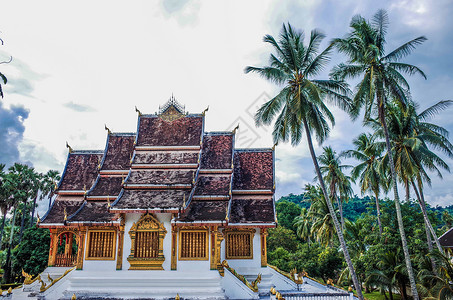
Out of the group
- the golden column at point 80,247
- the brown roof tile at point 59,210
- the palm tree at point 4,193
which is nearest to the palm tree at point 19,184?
the palm tree at point 4,193

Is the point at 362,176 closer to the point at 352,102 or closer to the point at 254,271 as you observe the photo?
the point at 352,102

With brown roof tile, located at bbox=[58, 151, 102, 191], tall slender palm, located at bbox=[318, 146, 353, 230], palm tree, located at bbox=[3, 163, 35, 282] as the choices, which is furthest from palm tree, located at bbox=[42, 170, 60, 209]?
tall slender palm, located at bbox=[318, 146, 353, 230]

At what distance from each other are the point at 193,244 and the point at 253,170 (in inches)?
251

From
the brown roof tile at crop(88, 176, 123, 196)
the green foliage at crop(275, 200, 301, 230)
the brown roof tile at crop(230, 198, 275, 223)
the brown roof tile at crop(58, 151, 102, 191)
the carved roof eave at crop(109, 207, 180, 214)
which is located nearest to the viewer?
the carved roof eave at crop(109, 207, 180, 214)

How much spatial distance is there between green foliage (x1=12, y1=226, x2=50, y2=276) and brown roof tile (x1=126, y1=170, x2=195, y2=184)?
449 inches

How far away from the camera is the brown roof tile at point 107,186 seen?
58.7 ft

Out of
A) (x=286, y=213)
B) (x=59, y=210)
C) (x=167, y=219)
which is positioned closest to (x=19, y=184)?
(x=59, y=210)

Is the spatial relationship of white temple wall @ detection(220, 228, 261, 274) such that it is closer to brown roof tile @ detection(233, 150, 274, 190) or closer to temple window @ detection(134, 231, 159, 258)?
brown roof tile @ detection(233, 150, 274, 190)

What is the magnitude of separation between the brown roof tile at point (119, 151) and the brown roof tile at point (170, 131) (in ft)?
3.51

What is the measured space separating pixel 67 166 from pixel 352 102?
17.1 m

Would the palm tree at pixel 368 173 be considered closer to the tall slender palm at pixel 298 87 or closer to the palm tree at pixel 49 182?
the tall slender palm at pixel 298 87

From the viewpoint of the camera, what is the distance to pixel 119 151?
20359mm

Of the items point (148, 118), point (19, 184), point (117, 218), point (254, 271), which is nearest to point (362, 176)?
point (254, 271)

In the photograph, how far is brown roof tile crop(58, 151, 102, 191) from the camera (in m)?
19.5
